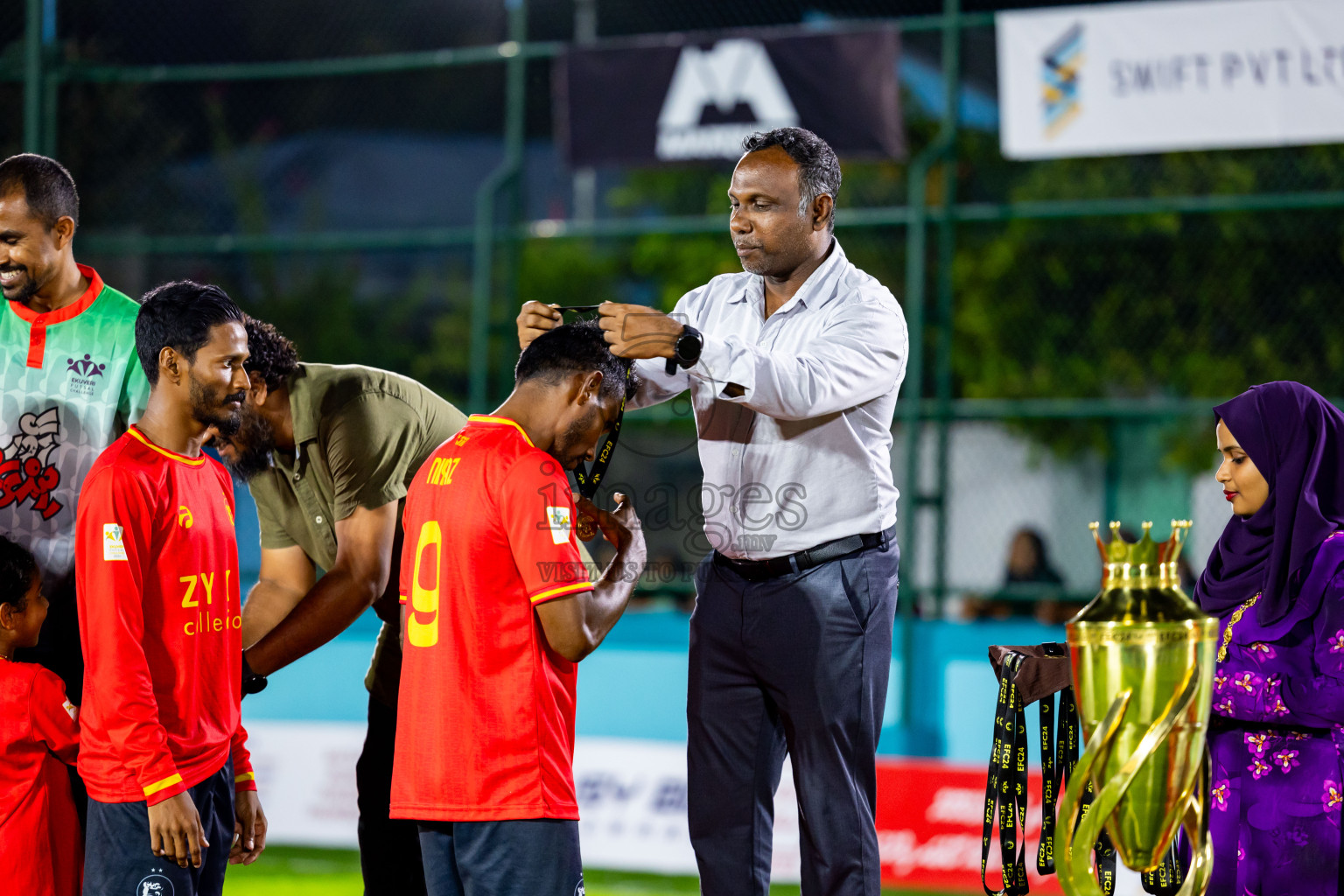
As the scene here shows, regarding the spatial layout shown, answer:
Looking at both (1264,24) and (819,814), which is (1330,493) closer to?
(819,814)

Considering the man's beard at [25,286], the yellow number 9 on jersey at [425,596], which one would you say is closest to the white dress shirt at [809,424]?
the yellow number 9 on jersey at [425,596]

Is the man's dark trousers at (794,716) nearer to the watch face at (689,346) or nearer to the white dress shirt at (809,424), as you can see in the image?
the white dress shirt at (809,424)

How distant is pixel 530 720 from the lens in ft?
10.4

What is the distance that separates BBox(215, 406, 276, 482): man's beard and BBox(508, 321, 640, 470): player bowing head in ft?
3.21

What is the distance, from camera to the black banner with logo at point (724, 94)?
306 inches

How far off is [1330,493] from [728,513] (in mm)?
1457

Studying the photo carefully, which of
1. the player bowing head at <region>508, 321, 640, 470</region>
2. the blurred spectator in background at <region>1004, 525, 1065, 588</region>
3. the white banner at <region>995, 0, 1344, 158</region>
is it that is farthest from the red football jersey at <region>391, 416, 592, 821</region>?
the blurred spectator in background at <region>1004, 525, 1065, 588</region>

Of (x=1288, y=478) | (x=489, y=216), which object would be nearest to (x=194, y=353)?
(x=1288, y=478)

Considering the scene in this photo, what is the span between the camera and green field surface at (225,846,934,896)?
249 inches

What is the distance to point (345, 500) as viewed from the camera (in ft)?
13.1

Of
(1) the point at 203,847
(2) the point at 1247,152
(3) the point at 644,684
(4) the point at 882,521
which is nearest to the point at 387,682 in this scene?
(1) the point at 203,847

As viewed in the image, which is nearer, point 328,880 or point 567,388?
point 567,388

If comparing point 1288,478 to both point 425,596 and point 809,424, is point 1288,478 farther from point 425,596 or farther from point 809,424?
point 425,596

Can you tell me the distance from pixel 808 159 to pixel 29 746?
2.46 meters
